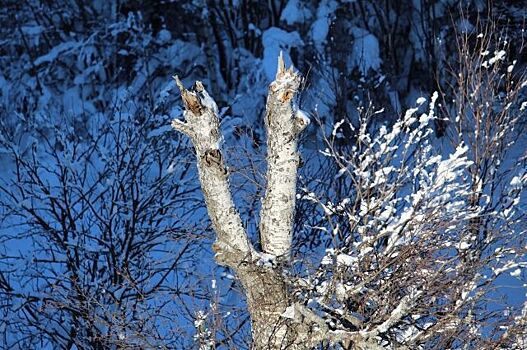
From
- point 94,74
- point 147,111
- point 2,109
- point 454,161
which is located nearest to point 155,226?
point 147,111

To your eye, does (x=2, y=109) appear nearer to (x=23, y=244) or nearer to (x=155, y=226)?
(x=23, y=244)

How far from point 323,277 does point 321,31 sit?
904 cm

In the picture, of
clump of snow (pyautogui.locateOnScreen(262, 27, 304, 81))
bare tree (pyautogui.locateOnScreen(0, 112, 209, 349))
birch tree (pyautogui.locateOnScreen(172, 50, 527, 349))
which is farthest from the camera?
clump of snow (pyautogui.locateOnScreen(262, 27, 304, 81))

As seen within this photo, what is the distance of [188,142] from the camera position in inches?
452

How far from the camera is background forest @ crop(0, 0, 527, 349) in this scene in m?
7.74

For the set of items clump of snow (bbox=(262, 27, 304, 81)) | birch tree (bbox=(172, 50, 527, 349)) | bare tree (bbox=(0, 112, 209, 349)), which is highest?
clump of snow (bbox=(262, 27, 304, 81))

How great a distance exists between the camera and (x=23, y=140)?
15938 millimetres

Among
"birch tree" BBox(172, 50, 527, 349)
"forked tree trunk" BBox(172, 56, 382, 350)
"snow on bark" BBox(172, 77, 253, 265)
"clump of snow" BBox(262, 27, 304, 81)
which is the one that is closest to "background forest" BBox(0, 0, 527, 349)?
"clump of snow" BBox(262, 27, 304, 81)

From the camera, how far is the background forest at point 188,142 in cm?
774

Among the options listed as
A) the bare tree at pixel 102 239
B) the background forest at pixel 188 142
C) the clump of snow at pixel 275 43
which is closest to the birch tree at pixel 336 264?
the background forest at pixel 188 142

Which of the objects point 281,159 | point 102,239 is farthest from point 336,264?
point 102,239

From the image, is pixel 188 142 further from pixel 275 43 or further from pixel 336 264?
pixel 336 264

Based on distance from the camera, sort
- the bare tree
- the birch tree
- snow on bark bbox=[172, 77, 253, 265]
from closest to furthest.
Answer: snow on bark bbox=[172, 77, 253, 265], the birch tree, the bare tree

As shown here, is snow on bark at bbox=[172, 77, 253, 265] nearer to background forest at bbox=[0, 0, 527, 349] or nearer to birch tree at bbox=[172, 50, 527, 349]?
birch tree at bbox=[172, 50, 527, 349]
